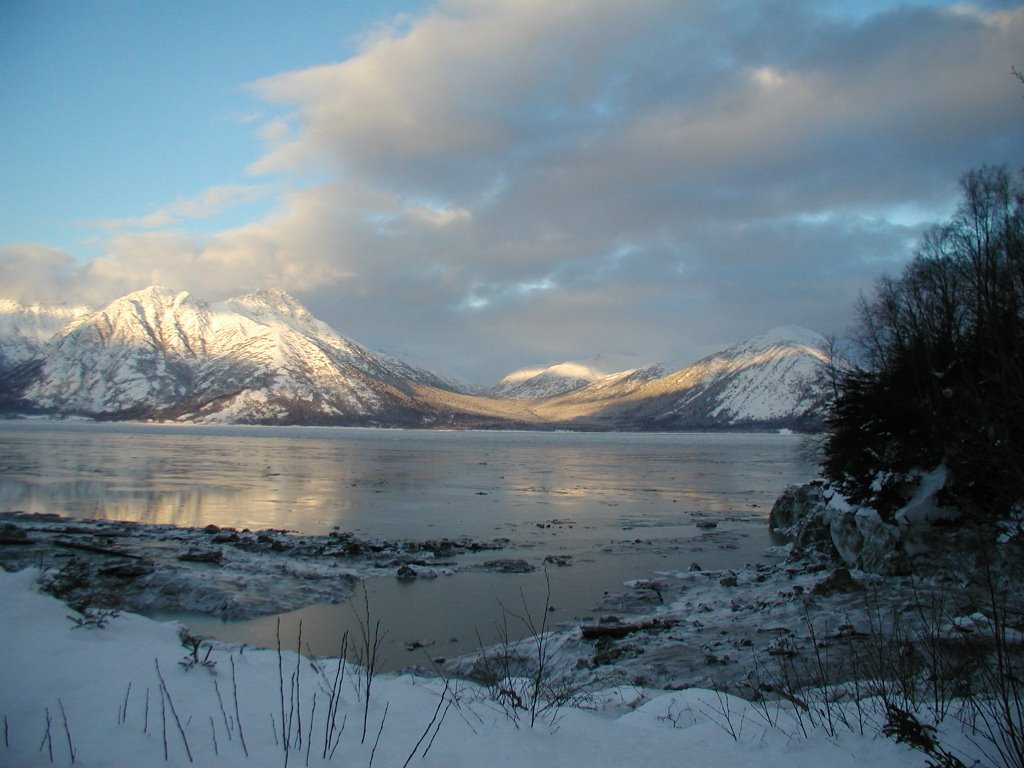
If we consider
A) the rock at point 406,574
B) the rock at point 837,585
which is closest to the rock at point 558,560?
the rock at point 406,574

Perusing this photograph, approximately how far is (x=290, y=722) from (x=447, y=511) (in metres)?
24.9

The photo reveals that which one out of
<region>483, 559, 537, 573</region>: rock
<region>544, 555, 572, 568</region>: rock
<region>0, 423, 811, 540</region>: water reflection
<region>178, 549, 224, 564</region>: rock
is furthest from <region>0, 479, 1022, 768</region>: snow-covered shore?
<region>0, 423, 811, 540</region>: water reflection

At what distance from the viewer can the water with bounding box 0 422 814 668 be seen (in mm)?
13164

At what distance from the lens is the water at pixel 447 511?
1316 cm

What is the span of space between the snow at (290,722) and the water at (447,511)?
4676 mm

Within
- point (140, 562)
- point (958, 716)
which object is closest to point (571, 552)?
point (140, 562)

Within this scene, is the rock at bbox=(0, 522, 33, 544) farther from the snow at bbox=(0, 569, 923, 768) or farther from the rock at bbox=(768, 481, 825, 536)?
the rock at bbox=(768, 481, 825, 536)

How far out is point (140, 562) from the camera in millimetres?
15055

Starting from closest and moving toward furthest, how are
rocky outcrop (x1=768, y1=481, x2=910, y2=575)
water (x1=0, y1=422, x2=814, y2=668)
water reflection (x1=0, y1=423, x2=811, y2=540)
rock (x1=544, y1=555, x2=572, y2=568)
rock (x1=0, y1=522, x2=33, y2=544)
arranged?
water (x1=0, y1=422, x2=814, y2=668) < rocky outcrop (x1=768, y1=481, x2=910, y2=575) < rock (x1=0, y1=522, x2=33, y2=544) < rock (x1=544, y1=555, x2=572, y2=568) < water reflection (x1=0, y1=423, x2=811, y2=540)

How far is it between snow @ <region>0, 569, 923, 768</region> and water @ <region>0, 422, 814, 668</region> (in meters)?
4.68

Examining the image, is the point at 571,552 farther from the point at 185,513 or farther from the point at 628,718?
the point at 185,513

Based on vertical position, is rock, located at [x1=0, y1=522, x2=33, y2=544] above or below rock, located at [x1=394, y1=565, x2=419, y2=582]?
above

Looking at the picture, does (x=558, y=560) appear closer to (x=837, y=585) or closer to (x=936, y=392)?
(x=837, y=585)

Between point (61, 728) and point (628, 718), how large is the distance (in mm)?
4564
